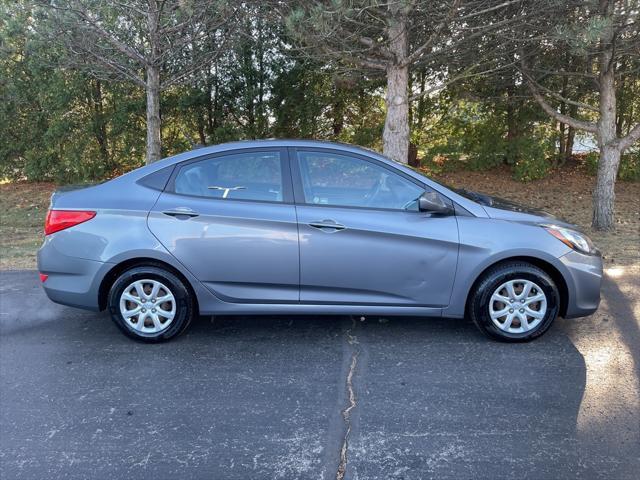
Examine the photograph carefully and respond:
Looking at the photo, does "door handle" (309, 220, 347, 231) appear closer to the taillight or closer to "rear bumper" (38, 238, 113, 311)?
"rear bumper" (38, 238, 113, 311)

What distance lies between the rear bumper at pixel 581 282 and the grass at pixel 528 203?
8.64 feet

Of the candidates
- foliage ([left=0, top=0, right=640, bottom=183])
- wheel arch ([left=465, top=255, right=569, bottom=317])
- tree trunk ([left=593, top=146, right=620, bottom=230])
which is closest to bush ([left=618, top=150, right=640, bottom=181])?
foliage ([left=0, top=0, right=640, bottom=183])

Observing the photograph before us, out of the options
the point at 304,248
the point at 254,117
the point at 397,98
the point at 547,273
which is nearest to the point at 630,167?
the point at 397,98

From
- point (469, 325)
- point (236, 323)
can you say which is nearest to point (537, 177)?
point (469, 325)

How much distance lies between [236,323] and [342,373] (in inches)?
53.2

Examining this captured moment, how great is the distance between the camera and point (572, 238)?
4398mm

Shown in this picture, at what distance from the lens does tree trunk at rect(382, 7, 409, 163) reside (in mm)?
7594

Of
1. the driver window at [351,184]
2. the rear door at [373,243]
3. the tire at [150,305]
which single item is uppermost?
the driver window at [351,184]

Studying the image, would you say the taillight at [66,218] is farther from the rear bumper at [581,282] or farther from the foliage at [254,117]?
the foliage at [254,117]

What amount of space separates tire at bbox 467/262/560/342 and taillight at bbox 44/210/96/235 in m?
3.10

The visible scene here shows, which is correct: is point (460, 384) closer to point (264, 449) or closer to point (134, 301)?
point (264, 449)

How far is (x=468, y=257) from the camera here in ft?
14.0

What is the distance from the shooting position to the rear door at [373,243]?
427 centimetres

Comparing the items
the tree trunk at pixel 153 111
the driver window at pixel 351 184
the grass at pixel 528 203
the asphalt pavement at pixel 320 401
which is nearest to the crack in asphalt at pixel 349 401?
the asphalt pavement at pixel 320 401
